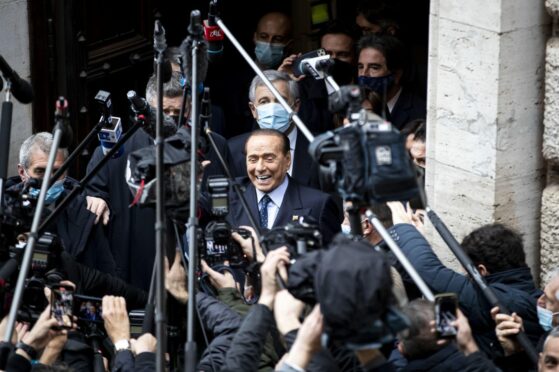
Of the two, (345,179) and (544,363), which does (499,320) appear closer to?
(544,363)

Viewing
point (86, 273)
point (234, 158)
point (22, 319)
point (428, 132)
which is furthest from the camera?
point (234, 158)

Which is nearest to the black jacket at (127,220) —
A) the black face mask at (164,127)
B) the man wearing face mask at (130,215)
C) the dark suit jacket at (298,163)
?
the man wearing face mask at (130,215)

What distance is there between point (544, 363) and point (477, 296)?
0.61m

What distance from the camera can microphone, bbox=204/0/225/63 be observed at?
6.21m

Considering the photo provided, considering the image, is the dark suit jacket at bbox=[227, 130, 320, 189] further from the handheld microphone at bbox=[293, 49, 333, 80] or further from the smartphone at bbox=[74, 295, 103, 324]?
the smartphone at bbox=[74, 295, 103, 324]

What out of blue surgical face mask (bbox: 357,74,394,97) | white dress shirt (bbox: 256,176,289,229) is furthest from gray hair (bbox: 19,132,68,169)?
blue surgical face mask (bbox: 357,74,394,97)

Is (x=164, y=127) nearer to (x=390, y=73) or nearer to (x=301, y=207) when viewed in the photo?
(x=301, y=207)

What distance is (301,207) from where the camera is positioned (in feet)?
22.5

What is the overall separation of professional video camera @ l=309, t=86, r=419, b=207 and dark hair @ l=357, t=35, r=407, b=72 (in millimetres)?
3021

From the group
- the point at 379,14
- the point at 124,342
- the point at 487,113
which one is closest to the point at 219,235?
the point at 124,342

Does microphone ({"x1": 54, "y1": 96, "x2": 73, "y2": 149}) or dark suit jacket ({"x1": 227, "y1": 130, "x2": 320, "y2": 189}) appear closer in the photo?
microphone ({"x1": 54, "y1": 96, "x2": 73, "y2": 149})

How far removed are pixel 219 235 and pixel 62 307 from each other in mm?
645

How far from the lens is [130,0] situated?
895 centimetres

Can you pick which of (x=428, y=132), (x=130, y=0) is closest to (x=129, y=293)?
(x=428, y=132)
